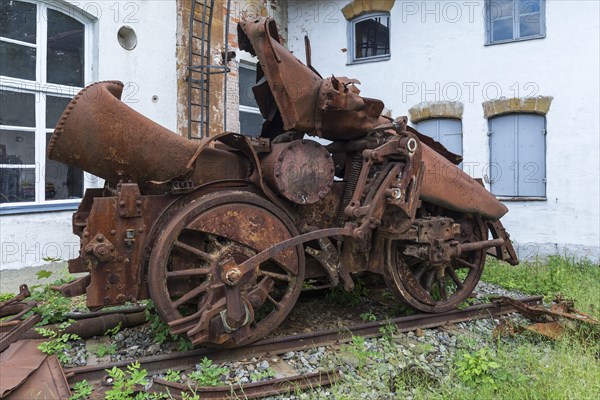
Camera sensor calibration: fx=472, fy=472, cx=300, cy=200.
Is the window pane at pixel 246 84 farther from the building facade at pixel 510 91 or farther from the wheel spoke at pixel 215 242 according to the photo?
the wheel spoke at pixel 215 242

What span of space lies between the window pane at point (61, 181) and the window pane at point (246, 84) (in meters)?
4.26

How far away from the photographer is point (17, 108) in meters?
6.73

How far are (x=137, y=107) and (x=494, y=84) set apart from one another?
22.3 feet

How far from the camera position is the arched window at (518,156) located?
891 cm

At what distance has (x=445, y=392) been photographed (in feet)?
10.3

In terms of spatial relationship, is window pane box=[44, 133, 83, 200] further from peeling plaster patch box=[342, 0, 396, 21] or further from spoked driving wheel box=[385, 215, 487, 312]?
peeling plaster patch box=[342, 0, 396, 21]

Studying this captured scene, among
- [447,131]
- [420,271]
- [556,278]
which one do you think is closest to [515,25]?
[447,131]

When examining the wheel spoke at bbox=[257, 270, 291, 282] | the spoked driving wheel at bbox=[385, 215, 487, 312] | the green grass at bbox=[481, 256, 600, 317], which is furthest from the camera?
the green grass at bbox=[481, 256, 600, 317]

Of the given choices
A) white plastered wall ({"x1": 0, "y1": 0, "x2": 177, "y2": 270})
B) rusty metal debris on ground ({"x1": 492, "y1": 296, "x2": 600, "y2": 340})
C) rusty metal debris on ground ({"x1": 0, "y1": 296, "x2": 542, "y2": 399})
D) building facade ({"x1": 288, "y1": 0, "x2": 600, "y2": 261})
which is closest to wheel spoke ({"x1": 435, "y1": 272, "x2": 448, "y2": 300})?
rusty metal debris on ground ({"x1": 492, "y1": 296, "x2": 600, "y2": 340})

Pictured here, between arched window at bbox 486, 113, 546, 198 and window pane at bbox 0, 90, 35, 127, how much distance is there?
812cm

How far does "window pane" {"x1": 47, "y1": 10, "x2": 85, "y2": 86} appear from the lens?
7.12 meters

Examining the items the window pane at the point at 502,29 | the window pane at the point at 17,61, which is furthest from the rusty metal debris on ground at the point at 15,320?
the window pane at the point at 502,29

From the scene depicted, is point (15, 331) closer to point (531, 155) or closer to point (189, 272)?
point (189, 272)

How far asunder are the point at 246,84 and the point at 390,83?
3.28 metres
